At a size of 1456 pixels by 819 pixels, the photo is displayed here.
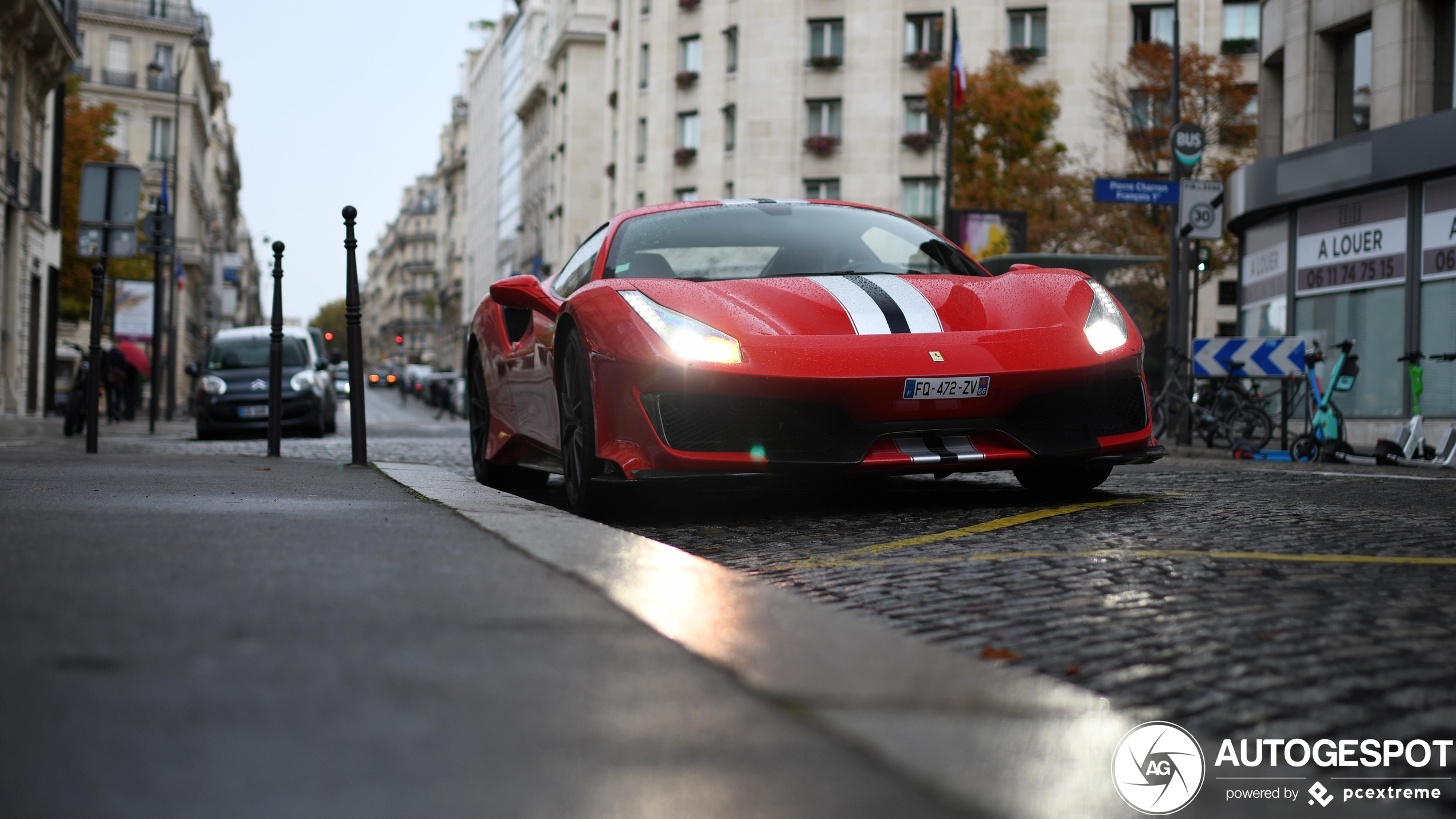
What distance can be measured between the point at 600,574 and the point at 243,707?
4.25 feet

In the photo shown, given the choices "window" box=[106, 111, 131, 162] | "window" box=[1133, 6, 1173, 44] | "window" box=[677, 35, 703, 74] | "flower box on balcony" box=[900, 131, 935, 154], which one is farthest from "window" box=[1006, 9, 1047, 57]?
"window" box=[106, 111, 131, 162]

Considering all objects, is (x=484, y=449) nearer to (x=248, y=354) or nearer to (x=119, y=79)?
(x=248, y=354)

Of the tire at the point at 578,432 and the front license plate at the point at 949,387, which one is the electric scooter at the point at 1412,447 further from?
the tire at the point at 578,432

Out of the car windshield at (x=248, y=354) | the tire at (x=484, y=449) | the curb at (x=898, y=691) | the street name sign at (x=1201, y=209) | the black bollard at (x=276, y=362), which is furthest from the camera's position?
the car windshield at (x=248, y=354)

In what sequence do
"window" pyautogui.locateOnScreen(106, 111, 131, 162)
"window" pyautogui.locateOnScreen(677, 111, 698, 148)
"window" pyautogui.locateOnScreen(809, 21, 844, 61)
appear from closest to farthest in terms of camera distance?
"window" pyautogui.locateOnScreen(809, 21, 844, 61)
"window" pyautogui.locateOnScreen(677, 111, 698, 148)
"window" pyautogui.locateOnScreen(106, 111, 131, 162)

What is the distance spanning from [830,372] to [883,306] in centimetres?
48

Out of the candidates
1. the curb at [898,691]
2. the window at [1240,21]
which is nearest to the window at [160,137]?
the window at [1240,21]

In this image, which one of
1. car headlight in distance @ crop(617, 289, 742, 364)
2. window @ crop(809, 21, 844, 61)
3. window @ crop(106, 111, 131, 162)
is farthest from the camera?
window @ crop(106, 111, 131, 162)

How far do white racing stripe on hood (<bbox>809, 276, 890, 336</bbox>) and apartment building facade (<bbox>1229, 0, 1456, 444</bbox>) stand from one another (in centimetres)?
1430

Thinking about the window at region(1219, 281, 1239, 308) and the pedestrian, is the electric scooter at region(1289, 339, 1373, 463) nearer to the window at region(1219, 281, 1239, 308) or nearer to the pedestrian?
the pedestrian

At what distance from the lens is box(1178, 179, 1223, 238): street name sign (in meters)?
17.4

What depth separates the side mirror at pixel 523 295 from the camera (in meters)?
6.59

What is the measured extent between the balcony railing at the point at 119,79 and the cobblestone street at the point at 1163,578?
65172mm

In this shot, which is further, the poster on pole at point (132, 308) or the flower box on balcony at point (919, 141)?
the flower box on balcony at point (919, 141)
